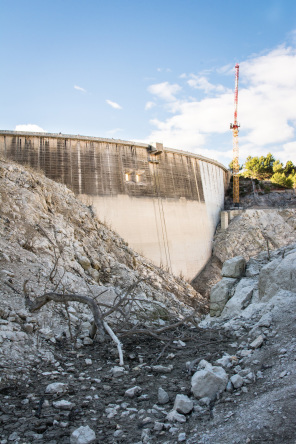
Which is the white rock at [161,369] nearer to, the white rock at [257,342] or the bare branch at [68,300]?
the bare branch at [68,300]

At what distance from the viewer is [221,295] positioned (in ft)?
29.3

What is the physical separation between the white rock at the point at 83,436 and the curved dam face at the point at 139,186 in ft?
60.1

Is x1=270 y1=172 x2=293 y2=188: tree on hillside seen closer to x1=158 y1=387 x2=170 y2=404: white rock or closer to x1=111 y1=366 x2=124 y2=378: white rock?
x1=111 y1=366 x2=124 y2=378: white rock

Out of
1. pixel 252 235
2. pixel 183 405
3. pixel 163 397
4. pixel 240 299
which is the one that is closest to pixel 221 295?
pixel 240 299

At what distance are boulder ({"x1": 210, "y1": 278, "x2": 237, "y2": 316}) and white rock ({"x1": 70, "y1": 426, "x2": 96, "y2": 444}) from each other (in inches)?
256

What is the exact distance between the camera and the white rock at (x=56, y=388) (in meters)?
3.52

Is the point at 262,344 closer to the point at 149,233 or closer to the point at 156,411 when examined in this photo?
the point at 156,411

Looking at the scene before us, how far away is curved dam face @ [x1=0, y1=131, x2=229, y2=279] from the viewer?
2062 cm

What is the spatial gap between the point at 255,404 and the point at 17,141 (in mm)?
20164

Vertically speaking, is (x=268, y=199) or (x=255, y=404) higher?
(x=268, y=199)

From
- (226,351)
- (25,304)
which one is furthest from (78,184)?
(226,351)

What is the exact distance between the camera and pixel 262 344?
441 cm

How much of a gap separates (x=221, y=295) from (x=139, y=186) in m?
14.9

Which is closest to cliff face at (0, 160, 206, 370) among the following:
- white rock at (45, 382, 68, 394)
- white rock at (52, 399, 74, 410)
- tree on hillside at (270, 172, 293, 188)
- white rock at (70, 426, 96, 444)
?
white rock at (45, 382, 68, 394)
